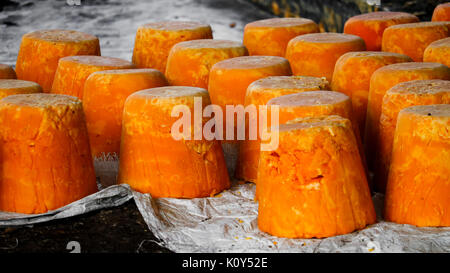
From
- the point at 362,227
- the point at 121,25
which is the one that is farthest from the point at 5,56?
the point at 362,227

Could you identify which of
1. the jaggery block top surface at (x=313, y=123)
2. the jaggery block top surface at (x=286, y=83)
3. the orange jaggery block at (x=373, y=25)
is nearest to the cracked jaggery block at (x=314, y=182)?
the jaggery block top surface at (x=313, y=123)

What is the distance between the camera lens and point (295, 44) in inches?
149

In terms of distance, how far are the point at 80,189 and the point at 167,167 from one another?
0.37 m

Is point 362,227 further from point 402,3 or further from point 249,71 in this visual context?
point 402,3

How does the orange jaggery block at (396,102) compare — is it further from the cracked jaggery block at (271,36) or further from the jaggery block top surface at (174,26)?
the jaggery block top surface at (174,26)

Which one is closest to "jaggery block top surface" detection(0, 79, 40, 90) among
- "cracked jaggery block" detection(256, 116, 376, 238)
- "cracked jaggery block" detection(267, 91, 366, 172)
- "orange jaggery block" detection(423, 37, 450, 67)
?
"cracked jaggery block" detection(267, 91, 366, 172)

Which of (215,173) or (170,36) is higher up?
(170,36)

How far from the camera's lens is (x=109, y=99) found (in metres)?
3.15

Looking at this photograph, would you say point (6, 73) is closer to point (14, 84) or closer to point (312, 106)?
point (14, 84)

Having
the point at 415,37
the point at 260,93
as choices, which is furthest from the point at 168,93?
the point at 415,37

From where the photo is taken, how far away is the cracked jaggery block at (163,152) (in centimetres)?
276

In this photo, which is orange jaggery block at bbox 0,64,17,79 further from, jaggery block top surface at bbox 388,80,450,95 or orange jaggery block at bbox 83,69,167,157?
jaggery block top surface at bbox 388,80,450,95

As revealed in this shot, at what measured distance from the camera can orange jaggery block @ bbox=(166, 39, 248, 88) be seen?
141 inches

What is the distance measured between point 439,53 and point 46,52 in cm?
220
